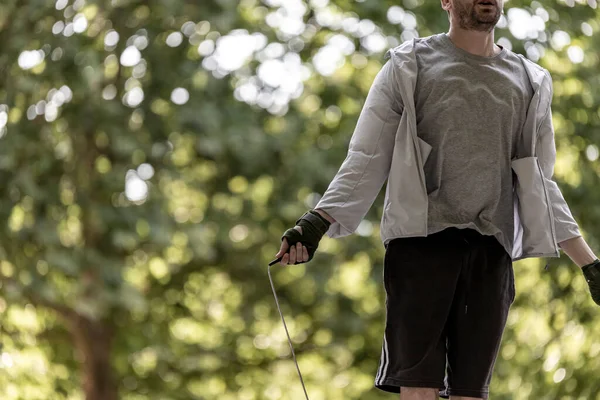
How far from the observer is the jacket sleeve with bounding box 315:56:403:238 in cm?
180

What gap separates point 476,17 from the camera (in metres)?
1.79

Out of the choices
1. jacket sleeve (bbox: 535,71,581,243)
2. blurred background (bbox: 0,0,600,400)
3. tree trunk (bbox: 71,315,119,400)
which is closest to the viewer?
jacket sleeve (bbox: 535,71,581,243)

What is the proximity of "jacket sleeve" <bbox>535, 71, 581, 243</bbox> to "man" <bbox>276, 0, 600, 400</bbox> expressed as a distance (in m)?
0.02

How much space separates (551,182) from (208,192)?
342 centimetres

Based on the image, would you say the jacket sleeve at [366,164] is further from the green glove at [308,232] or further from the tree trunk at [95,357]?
the tree trunk at [95,357]

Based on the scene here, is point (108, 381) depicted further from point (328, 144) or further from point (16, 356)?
point (328, 144)

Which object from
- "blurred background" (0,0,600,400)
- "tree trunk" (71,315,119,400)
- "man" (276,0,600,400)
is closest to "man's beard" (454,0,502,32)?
"man" (276,0,600,400)

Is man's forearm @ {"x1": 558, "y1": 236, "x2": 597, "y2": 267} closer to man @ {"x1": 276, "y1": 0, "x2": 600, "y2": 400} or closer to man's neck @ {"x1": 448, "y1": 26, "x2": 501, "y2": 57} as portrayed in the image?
man @ {"x1": 276, "y1": 0, "x2": 600, "y2": 400}

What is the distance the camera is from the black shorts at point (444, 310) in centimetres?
179

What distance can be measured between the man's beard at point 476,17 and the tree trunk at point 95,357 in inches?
155

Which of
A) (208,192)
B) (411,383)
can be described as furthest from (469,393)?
(208,192)

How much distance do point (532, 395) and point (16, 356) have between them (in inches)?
107

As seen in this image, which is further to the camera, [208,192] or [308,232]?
[208,192]

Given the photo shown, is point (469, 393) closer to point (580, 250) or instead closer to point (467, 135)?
point (580, 250)
